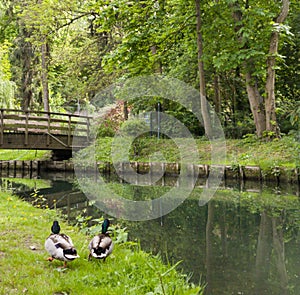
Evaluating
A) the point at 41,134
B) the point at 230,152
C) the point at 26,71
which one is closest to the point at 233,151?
the point at 230,152

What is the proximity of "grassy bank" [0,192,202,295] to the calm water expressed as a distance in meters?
0.48

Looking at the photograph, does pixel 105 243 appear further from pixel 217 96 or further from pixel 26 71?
pixel 26 71

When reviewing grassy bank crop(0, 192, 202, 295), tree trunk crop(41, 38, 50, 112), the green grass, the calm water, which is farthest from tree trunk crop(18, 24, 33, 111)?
grassy bank crop(0, 192, 202, 295)

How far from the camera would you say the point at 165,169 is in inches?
545

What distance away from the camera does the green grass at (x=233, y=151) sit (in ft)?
37.0

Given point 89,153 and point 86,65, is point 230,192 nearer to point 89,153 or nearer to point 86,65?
A: point 89,153

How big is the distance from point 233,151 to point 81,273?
1040 centimetres

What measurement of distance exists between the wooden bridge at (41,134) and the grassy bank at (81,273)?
35.7 feet

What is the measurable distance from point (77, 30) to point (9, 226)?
18.7 m

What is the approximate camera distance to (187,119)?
16.5m

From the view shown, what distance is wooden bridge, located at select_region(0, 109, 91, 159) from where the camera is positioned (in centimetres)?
1509

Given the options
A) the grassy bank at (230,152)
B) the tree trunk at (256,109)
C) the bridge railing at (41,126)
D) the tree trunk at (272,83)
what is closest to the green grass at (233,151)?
the grassy bank at (230,152)

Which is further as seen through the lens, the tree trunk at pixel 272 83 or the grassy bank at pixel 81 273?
the tree trunk at pixel 272 83

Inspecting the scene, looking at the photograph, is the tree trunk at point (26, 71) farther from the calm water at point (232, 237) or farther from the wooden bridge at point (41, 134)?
the calm water at point (232, 237)
